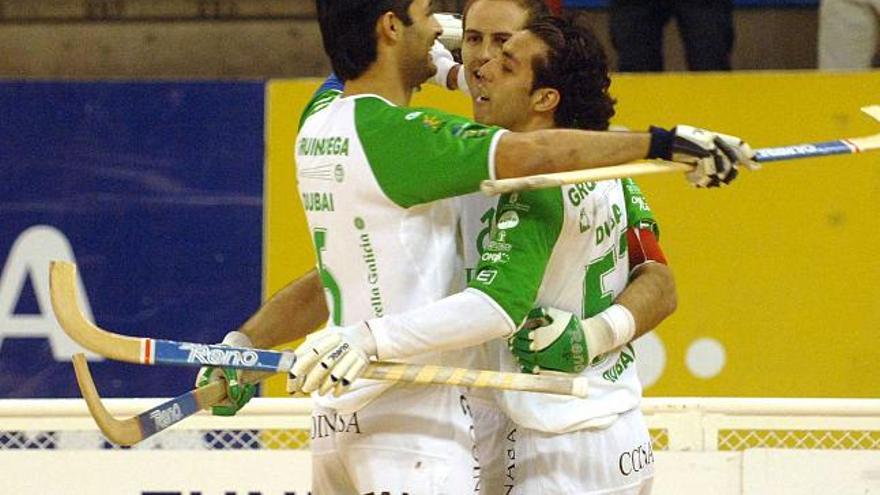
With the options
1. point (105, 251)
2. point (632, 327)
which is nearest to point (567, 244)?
point (632, 327)

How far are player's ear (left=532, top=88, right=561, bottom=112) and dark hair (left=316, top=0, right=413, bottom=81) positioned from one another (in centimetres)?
29

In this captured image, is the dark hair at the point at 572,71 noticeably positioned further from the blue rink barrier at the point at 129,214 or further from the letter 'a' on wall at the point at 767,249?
the blue rink barrier at the point at 129,214

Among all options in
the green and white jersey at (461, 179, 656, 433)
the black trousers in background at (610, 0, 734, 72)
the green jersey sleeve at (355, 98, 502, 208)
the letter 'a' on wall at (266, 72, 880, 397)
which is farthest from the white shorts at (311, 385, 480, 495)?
the black trousers in background at (610, 0, 734, 72)

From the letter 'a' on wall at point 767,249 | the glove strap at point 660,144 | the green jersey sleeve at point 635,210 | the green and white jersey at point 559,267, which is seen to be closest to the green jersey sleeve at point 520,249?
the green and white jersey at point 559,267

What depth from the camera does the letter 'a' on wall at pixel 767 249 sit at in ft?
19.7

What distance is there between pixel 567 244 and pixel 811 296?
2.95 metres

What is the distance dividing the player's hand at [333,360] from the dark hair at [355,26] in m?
0.53

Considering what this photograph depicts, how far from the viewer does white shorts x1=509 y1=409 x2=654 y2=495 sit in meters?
3.30

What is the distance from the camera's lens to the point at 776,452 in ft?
14.8

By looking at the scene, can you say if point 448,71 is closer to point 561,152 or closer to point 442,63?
point 442,63

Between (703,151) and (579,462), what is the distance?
2.15 ft

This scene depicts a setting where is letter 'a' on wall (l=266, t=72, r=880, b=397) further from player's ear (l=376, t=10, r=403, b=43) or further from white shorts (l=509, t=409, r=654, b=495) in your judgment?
player's ear (l=376, t=10, r=403, b=43)

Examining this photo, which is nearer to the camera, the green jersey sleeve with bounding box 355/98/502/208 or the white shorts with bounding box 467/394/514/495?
the green jersey sleeve with bounding box 355/98/502/208

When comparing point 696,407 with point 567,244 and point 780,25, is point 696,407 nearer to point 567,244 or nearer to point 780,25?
point 567,244
